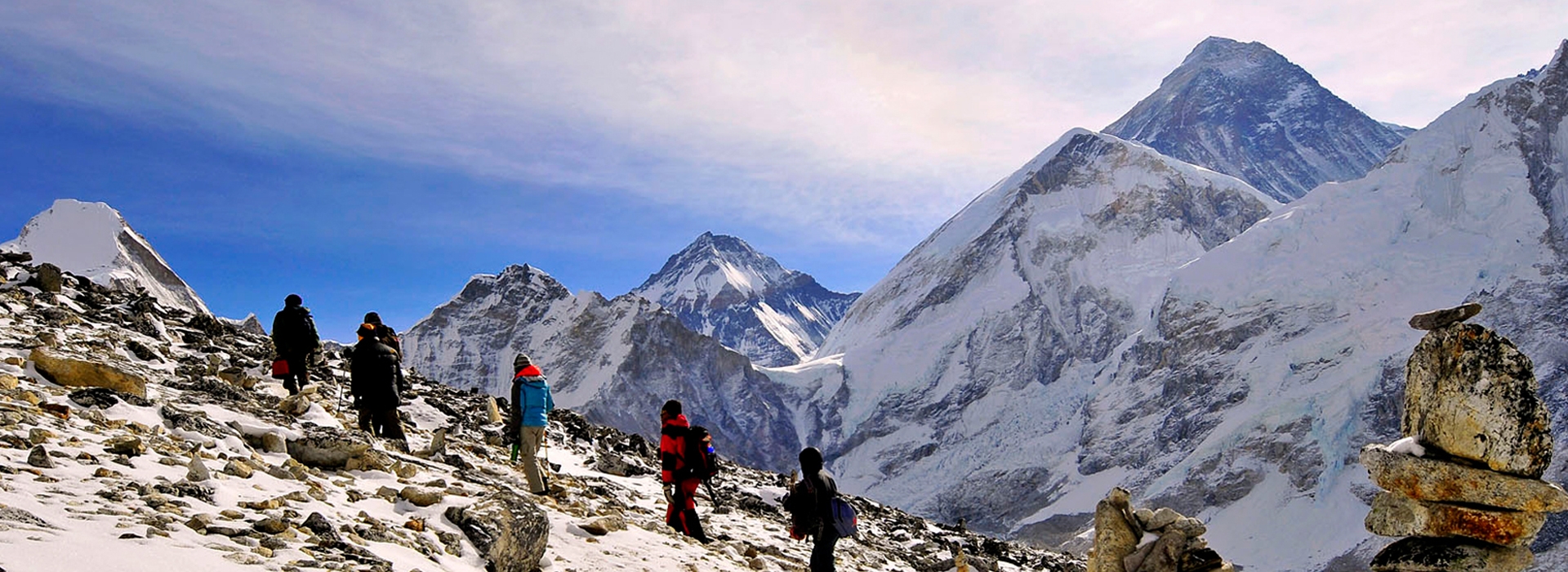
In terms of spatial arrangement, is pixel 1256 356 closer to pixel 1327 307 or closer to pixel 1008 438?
pixel 1327 307

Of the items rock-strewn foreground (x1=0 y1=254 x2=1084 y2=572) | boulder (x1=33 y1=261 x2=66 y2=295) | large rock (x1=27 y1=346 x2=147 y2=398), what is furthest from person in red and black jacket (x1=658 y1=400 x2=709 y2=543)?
boulder (x1=33 y1=261 x2=66 y2=295)

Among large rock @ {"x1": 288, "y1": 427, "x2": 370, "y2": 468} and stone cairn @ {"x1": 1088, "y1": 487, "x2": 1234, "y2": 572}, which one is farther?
stone cairn @ {"x1": 1088, "y1": 487, "x2": 1234, "y2": 572}

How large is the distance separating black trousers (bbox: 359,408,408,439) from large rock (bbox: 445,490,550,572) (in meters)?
5.95

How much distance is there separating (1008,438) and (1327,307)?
61.1 meters

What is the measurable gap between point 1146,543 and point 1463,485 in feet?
13.2

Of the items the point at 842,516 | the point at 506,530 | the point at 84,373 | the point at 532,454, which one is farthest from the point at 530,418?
the point at 84,373

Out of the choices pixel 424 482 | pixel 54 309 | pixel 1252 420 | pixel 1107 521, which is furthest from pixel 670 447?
pixel 1252 420

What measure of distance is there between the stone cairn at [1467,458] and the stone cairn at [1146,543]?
2.26 m

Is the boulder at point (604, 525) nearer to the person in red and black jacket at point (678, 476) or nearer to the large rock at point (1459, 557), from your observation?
the person in red and black jacket at point (678, 476)

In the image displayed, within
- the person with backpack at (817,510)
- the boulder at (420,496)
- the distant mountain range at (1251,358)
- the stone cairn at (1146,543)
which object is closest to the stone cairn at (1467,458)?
the stone cairn at (1146,543)

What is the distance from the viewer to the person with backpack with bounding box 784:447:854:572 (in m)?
12.3

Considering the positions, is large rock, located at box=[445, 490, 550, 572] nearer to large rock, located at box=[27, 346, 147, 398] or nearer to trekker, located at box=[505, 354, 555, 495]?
trekker, located at box=[505, 354, 555, 495]

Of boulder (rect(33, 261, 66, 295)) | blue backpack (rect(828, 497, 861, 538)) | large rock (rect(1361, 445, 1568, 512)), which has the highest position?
boulder (rect(33, 261, 66, 295))

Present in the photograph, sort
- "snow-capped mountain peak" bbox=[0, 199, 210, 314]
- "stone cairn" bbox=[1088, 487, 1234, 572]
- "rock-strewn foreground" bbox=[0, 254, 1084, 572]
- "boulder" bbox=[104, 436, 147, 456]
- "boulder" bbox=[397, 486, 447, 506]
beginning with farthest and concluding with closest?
1. "snow-capped mountain peak" bbox=[0, 199, 210, 314]
2. "stone cairn" bbox=[1088, 487, 1234, 572]
3. "boulder" bbox=[397, 486, 447, 506]
4. "boulder" bbox=[104, 436, 147, 456]
5. "rock-strewn foreground" bbox=[0, 254, 1084, 572]
